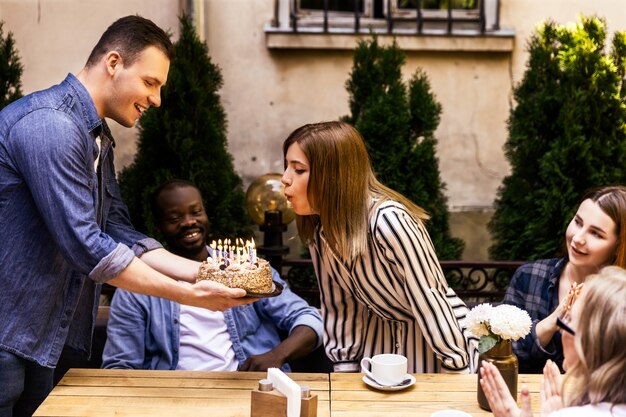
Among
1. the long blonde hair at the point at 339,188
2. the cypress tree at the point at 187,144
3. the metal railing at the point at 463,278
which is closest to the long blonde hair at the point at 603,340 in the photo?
the long blonde hair at the point at 339,188

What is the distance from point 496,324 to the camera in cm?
245

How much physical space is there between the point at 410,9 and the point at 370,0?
294mm

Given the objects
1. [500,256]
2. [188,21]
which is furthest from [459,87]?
[188,21]

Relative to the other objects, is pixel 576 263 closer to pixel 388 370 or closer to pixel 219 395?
pixel 388 370

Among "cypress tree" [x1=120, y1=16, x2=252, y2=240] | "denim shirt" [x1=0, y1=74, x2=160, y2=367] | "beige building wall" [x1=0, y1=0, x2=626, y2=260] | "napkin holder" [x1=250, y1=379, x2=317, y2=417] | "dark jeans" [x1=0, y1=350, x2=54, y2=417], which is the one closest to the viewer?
"napkin holder" [x1=250, y1=379, x2=317, y2=417]

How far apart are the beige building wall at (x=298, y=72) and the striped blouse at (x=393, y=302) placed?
2.70 m

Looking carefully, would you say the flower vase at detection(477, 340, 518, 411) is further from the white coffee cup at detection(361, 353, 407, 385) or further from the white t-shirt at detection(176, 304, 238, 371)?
the white t-shirt at detection(176, 304, 238, 371)

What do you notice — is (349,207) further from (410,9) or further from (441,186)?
(410,9)

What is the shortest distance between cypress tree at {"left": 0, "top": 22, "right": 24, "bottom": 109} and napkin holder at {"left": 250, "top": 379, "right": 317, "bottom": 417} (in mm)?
3283

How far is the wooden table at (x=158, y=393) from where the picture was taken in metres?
2.53

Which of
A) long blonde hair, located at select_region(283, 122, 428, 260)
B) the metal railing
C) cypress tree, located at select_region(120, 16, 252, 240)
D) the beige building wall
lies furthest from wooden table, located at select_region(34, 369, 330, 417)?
the beige building wall

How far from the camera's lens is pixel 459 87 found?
5699 millimetres

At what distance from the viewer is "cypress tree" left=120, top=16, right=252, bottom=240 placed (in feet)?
16.6

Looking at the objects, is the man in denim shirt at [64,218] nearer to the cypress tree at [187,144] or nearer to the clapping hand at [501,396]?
the clapping hand at [501,396]
